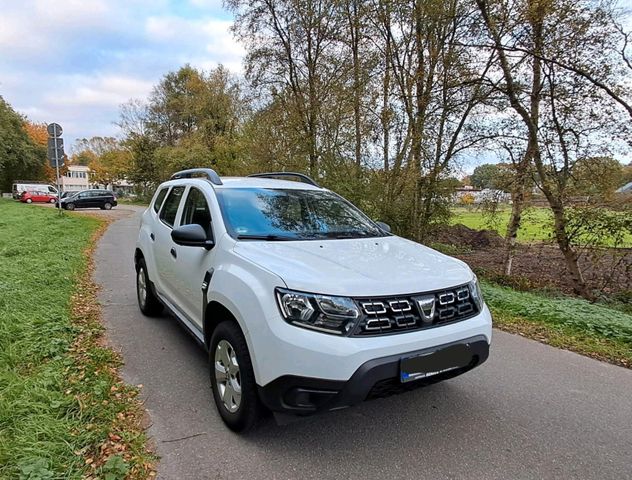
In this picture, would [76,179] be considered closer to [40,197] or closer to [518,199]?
[40,197]

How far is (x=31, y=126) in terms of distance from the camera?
55.9 meters

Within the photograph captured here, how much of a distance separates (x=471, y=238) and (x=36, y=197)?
39.2 m

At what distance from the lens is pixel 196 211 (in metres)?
3.70

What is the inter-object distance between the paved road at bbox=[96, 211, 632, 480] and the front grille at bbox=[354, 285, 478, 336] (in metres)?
0.82

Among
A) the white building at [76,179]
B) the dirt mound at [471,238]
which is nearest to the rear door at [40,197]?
the dirt mound at [471,238]

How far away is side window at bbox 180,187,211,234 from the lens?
3437 mm

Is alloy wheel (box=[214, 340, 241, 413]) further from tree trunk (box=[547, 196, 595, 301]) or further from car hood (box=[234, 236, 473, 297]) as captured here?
tree trunk (box=[547, 196, 595, 301])

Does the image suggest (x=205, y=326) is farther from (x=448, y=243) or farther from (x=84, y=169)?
(x=84, y=169)

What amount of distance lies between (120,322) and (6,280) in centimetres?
269

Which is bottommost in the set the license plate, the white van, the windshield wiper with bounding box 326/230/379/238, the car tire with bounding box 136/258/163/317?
the car tire with bounding box 136/258/163/317

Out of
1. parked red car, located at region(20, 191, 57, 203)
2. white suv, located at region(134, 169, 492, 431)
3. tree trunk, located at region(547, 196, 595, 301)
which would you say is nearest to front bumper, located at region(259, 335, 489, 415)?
white suv, located at region(134, 169, 492, 431)

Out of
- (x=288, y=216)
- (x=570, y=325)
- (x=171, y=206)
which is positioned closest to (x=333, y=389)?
(x=288, y=216)

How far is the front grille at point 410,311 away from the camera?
7.43 ft

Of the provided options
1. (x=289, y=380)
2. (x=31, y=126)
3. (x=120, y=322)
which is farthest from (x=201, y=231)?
(x=31, y=126)
